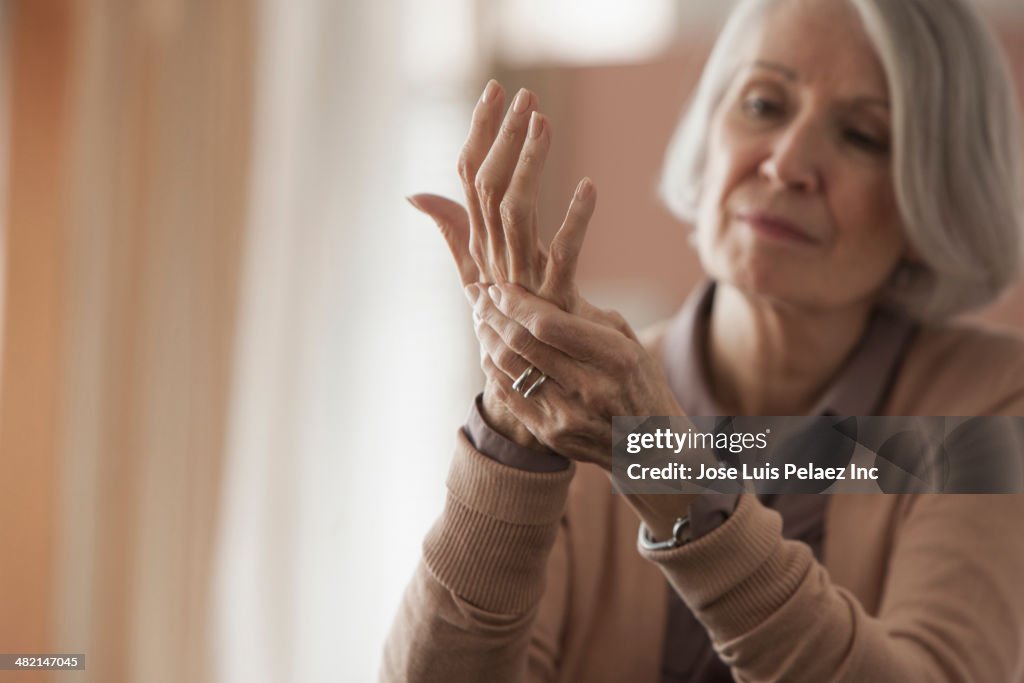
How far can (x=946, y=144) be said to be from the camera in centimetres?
120

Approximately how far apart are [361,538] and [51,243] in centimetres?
89

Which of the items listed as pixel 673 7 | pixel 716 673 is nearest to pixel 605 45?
pixel 673 7

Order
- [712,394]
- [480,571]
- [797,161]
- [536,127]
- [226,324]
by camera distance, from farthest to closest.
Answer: [226,324]
[712,394]
[797,161]
[480,571]
[536,127]

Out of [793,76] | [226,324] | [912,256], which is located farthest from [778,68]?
[226,324]

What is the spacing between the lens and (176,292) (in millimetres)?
1997

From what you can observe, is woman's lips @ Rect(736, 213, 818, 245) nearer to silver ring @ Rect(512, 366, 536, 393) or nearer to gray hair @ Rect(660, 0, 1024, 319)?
gray hair @ Rect(660, 0, 1024, 319)

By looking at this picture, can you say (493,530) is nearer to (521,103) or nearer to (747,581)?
(747,581)

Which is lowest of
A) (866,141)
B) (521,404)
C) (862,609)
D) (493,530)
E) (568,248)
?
(862,609)

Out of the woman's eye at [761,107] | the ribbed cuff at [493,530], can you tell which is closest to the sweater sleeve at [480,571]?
the ribbed cuff at [493,530]

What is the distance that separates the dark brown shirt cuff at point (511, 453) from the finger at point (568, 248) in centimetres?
13

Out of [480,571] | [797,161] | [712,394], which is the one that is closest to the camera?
[480,571]

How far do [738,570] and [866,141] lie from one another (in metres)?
0.60

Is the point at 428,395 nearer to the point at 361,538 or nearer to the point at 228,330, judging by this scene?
the point at 361,538

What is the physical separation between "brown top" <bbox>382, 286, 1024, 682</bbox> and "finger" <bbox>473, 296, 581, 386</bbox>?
98 mm
